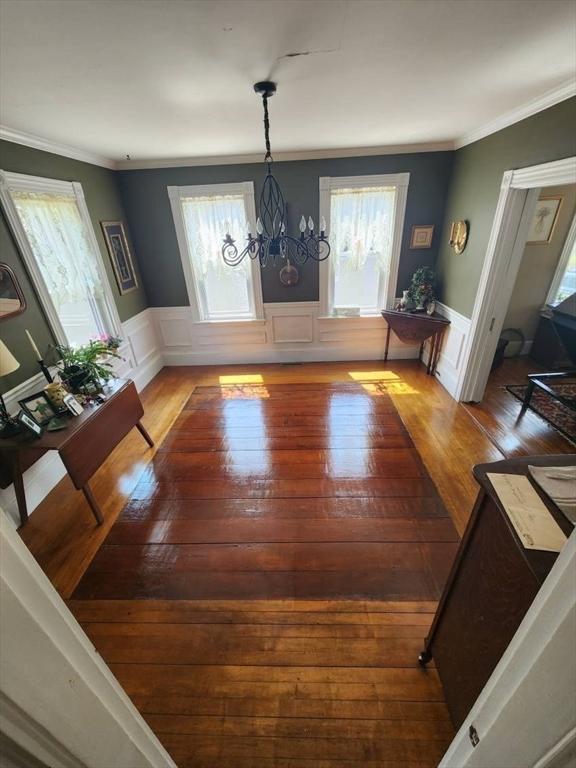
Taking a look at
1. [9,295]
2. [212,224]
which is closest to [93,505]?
[9,295]

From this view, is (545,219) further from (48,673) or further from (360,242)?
(48,673)

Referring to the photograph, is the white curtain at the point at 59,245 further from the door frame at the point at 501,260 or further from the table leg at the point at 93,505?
the door frame at the point at 501,260

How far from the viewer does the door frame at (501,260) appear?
7.16 ft

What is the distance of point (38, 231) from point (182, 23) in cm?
210

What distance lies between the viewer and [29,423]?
1.90 metres

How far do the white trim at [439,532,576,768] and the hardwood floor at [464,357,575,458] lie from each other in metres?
2.37

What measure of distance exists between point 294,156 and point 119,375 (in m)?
3.18

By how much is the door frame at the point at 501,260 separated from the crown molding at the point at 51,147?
12.3 feet

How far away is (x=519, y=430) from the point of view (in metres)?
2.84

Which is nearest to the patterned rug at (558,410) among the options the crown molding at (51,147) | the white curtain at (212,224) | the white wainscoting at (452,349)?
the white wainscoting at (452,349)

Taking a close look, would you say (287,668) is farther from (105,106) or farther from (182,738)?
(105,106)

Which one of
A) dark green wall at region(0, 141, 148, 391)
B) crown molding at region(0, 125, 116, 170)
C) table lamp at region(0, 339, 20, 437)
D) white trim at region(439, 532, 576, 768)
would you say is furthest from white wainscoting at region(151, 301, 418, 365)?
white trim at region(439, 532, 576, 768)

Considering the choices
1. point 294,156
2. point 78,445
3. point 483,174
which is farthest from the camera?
point 294,156

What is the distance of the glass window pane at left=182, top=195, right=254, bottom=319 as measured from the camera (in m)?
3.70
